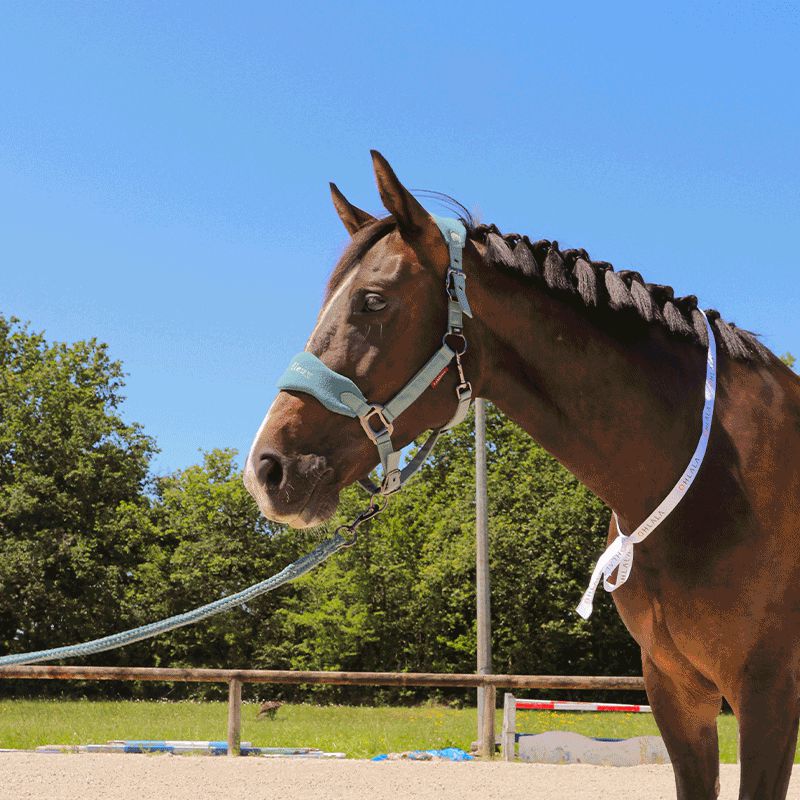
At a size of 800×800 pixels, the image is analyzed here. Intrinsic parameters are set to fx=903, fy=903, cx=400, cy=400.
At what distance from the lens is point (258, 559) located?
115 ft

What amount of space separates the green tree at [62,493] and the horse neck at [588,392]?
3154 cm

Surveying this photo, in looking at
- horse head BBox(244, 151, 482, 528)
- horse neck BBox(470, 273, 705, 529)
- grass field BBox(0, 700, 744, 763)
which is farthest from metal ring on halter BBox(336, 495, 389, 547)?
grass field BBox(0, 700, 744, 763)

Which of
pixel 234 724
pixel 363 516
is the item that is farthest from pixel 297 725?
pixel 363 516

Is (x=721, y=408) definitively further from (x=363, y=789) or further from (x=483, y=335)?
(x=363, y=789)

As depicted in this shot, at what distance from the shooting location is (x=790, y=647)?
2.31 metres

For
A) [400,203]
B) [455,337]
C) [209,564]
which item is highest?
[209,564]

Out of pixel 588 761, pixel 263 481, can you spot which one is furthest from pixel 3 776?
pixel 263 481

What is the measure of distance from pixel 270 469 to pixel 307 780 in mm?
7442

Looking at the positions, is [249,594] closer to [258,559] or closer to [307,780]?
[307,780]

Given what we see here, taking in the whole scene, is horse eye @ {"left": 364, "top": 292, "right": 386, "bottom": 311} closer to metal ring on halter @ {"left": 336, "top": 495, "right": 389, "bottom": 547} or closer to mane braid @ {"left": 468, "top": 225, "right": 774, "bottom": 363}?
mane braid @ {"left": 468, "top": 225, "right": 774, "bottom": 363}

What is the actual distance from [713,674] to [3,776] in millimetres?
8136

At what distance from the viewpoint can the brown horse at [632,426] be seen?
231cm

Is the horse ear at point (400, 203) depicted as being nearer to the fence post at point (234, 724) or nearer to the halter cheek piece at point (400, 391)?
the halter cheek piece at point (400, 391)

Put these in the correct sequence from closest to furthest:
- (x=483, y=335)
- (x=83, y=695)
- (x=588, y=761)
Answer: (x=483, y=335) < (x=588, y=761) < (x=83, y=695)
